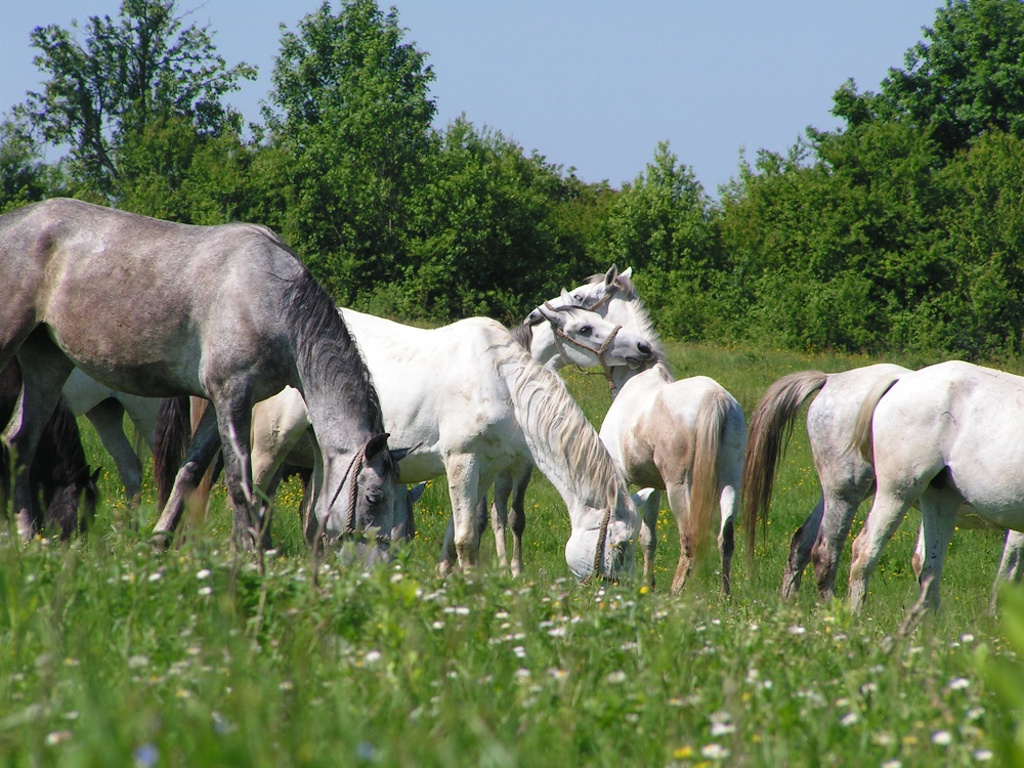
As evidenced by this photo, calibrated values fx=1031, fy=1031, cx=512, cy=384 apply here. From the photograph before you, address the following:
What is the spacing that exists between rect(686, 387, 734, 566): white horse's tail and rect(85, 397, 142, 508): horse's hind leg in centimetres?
499

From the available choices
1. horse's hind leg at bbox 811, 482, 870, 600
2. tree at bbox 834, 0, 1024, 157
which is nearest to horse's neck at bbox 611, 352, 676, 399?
horse's hind leg at bbox 811, 482, 870, 600

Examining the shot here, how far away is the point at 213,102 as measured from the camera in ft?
168

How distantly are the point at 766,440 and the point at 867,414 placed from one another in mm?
1240

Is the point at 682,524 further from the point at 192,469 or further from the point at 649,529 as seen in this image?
the point at 192,469

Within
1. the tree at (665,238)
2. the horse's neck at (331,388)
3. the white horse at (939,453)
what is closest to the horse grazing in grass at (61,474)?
the horse's neck at (331,388)

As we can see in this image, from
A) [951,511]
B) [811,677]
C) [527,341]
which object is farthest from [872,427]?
[811,677]

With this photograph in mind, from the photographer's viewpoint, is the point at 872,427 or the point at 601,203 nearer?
the point at 872,427

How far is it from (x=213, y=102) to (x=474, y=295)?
58.2 ft

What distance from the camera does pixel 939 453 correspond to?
22.2 feet

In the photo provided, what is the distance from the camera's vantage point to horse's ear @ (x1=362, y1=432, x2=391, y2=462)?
4961 mm

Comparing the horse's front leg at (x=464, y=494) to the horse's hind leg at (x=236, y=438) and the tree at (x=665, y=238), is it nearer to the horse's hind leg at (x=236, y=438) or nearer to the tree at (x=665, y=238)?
the horse's hind leg at (x=236, y=438)

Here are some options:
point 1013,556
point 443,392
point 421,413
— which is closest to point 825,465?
point 1013,556

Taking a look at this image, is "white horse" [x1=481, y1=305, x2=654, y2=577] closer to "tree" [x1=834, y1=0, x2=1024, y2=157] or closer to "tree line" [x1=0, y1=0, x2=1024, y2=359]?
"tree line" [x1=0, y1=0, x2=1024, y2=359]

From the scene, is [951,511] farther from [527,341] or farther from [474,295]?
[474,295]
